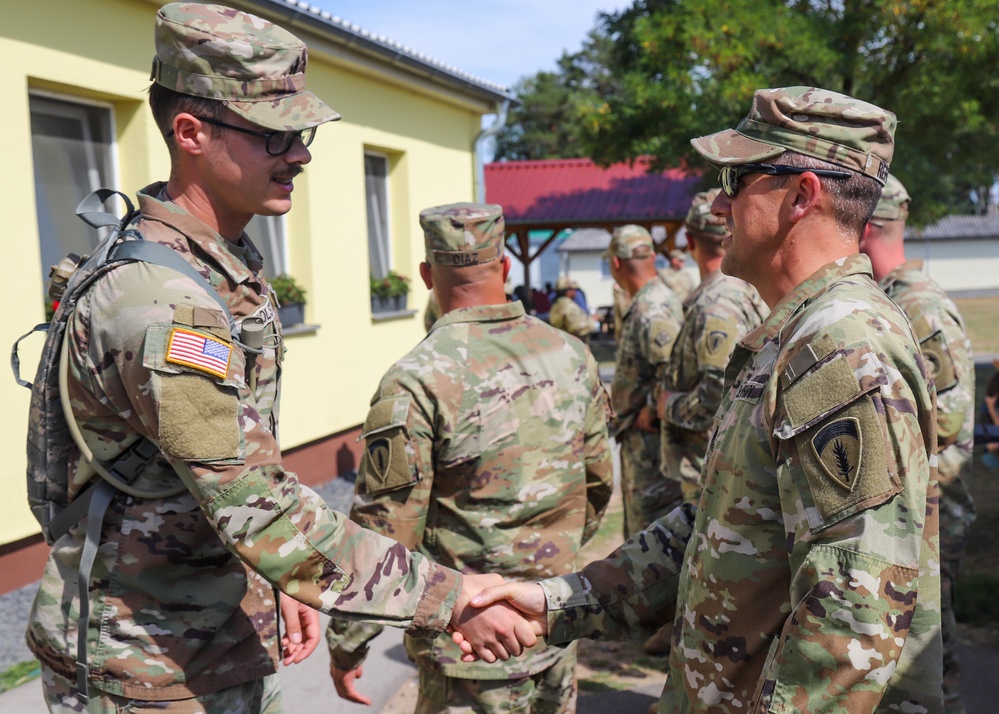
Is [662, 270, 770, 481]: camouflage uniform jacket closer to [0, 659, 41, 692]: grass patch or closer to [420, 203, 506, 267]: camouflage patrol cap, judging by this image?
[420, 203, 506, 267]: camouflage patrol cap

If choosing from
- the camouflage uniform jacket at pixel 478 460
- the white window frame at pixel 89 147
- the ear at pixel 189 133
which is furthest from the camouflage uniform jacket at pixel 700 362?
the white window frame at pixel 89 147

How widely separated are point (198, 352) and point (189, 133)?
2.08 feet

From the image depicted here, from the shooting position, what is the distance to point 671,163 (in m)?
16.2

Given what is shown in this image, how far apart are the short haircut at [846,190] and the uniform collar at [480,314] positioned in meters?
1.26

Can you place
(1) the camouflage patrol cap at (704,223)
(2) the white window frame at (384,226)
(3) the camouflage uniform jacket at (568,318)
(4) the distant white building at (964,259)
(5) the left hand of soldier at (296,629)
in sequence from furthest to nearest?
(4) the distant white building at (964,259), (3) the camouflage uniform jacket at (568,318), (2) the white window frame at (384,226), (1) the camouflage patrol cap at (704,223), (5) the left hand of soldier at (296,629)

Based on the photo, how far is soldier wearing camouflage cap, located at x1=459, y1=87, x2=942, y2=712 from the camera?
1.50 m

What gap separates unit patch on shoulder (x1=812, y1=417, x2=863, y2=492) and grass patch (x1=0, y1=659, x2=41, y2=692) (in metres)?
4.08

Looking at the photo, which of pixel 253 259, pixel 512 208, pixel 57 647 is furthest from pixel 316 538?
pixel 512 208

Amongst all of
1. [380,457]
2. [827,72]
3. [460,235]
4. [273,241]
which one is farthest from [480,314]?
[827,72]

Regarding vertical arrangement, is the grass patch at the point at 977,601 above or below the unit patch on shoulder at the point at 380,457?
below

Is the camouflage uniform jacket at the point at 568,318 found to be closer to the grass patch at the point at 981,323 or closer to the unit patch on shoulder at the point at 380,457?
the grass patch at the point at 981,323

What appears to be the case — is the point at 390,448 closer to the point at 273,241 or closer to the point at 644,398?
the point at 644,398

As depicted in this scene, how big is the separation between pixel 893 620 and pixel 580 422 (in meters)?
1.63

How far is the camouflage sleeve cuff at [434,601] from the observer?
2.10 m
